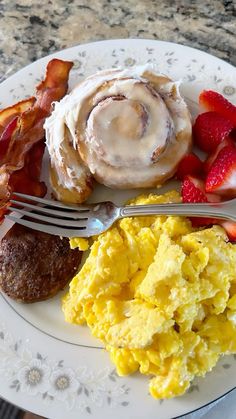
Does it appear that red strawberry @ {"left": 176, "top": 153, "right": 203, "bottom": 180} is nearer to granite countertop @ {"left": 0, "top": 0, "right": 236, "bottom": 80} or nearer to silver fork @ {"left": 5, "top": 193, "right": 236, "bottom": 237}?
silver fork @ {"left": 5, "top": 193, "right": 236, "bottom": 237}

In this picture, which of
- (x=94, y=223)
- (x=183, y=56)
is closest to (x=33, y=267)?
(x=94, y=223)

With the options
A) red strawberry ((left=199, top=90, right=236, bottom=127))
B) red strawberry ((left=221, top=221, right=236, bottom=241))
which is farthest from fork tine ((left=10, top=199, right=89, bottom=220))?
red strawberry ((left=199, top=90, right=236, bottom=127))

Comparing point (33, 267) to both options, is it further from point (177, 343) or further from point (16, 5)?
point (16, 5)

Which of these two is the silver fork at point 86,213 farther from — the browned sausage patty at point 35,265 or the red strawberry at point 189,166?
the red strawberry at point 189,166

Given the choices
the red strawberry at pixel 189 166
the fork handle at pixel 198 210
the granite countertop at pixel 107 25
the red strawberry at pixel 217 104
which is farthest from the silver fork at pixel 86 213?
the granite countertop at pixel 107 25

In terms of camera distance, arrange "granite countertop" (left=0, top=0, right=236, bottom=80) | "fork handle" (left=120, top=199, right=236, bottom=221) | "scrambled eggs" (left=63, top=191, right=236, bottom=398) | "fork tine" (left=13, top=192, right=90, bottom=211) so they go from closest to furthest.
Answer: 1. "scrambled eggs" (left=63, top=191, right=236, bottom=398)
2. "fork handle" (left=120, top=199, right=236, bottom=221)
3. "fork tine" (left=13, top=192, right=90, bottom=211)
4. "granite countertop" (left=0, top=0, right=236, bottom=80)

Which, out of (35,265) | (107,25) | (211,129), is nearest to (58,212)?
(35,265)
